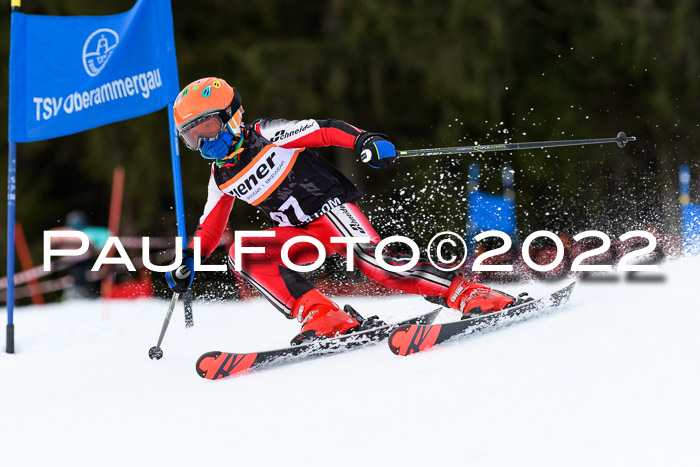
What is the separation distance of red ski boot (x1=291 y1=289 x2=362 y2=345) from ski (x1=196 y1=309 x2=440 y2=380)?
11cm

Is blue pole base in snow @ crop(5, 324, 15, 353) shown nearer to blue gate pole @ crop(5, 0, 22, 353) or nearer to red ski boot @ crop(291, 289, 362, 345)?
blue gate pole @ crop(5, 0, 22, 353)

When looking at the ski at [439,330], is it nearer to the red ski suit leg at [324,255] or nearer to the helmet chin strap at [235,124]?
the red ski suit leg at [324,255]

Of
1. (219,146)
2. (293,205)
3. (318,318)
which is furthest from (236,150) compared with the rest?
(318,318)

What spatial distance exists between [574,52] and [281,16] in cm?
425

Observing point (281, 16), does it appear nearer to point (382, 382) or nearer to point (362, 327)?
point (362, 327)

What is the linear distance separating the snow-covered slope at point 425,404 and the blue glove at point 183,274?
0.43m

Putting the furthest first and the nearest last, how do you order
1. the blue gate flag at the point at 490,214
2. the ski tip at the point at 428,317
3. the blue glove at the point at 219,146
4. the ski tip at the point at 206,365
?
1. the blue gate flag at the point at 490,214
2. the ski tip at the point at 428,317
3. the blue glove at the point at 219,146
4. the ski tip at the point at 206,365

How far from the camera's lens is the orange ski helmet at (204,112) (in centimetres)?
386

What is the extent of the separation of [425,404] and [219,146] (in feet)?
6.05

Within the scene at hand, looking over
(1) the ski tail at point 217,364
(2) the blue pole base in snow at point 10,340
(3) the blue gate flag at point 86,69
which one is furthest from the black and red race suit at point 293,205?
(2) the blue pole base in snow at point 10,340

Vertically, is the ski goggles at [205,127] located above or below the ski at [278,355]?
above

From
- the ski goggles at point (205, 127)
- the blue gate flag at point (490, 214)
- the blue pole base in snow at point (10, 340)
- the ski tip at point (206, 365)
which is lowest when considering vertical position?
the blue pole base in snow at point (10, 340)

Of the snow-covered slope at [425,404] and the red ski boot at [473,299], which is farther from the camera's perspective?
the red ski boot at [473,299]

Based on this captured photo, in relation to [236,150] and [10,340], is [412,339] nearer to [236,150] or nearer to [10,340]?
[236,150]
